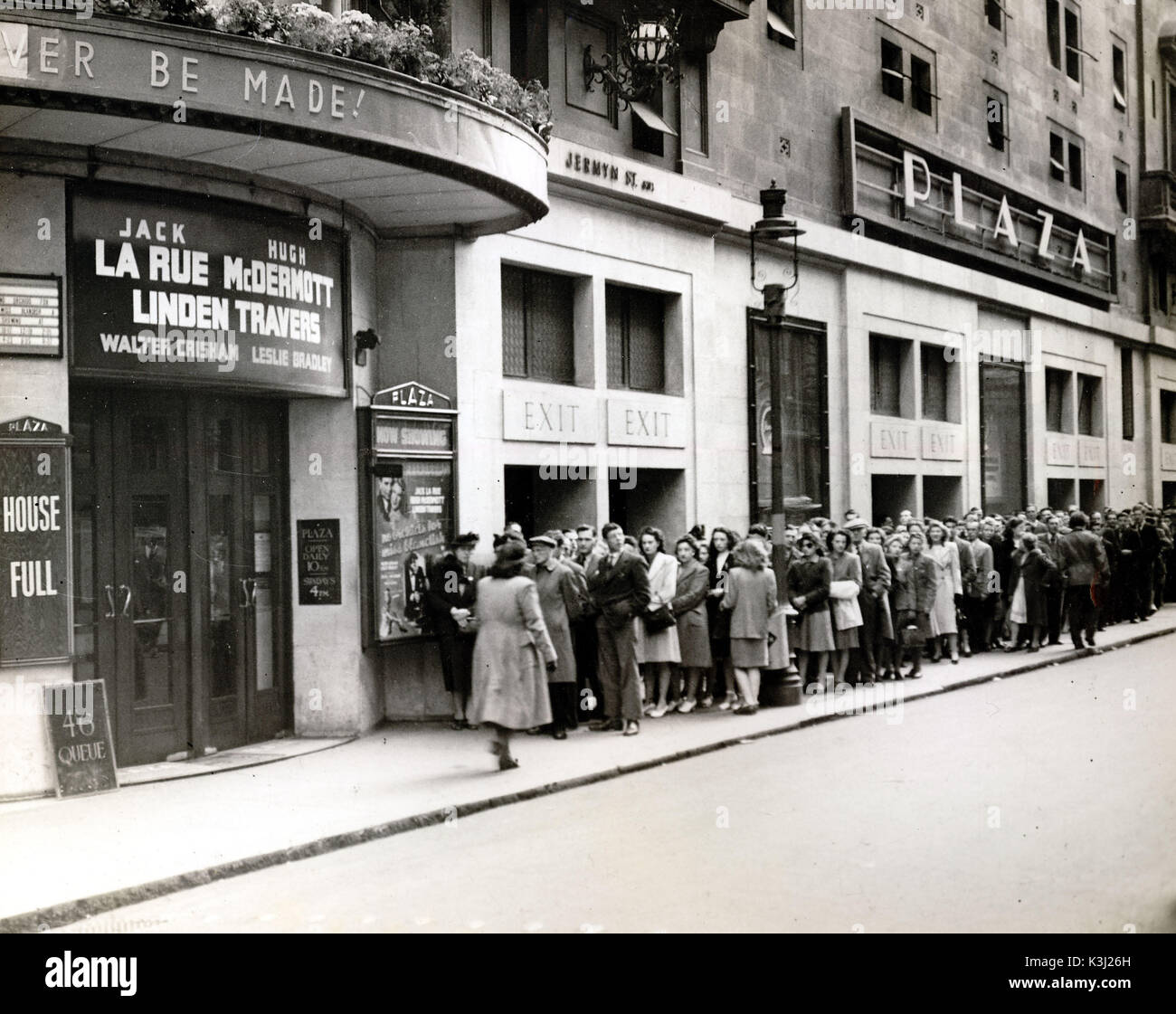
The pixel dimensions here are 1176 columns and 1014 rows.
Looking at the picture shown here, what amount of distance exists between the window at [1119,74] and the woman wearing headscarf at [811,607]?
93.1ft

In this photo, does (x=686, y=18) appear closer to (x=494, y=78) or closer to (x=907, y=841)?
(x=494, y=78)

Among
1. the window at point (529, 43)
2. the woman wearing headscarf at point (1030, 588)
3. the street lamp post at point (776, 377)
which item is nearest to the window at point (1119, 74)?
the woman wearing headscarf at point (1030, 588)

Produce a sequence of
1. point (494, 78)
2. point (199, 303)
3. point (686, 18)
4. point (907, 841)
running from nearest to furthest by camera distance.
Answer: point (907, 841) → point (199, 303) → point (494, 78) → point (686, 18)

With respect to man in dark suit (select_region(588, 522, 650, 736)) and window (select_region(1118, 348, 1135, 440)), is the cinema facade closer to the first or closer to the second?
man in dark suit (select_region(588, 522, 650, 736))

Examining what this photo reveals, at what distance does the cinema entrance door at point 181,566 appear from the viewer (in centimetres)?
1168

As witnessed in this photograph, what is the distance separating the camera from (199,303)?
11781 mm

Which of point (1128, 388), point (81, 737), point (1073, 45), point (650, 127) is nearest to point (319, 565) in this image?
point (81, 737)

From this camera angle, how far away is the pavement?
8148mm

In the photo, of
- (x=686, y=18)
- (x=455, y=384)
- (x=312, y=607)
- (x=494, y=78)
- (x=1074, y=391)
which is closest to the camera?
(x=494, y=78)

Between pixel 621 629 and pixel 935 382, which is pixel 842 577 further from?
pixel 935 382

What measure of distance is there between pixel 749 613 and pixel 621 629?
1.91m

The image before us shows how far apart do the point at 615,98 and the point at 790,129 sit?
229 inches

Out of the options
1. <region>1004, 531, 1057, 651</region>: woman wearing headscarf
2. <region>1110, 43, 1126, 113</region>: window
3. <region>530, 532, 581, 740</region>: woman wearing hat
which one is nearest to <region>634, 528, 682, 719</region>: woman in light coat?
<region>530, 532, 581, 740</region>: woman wearing hat
